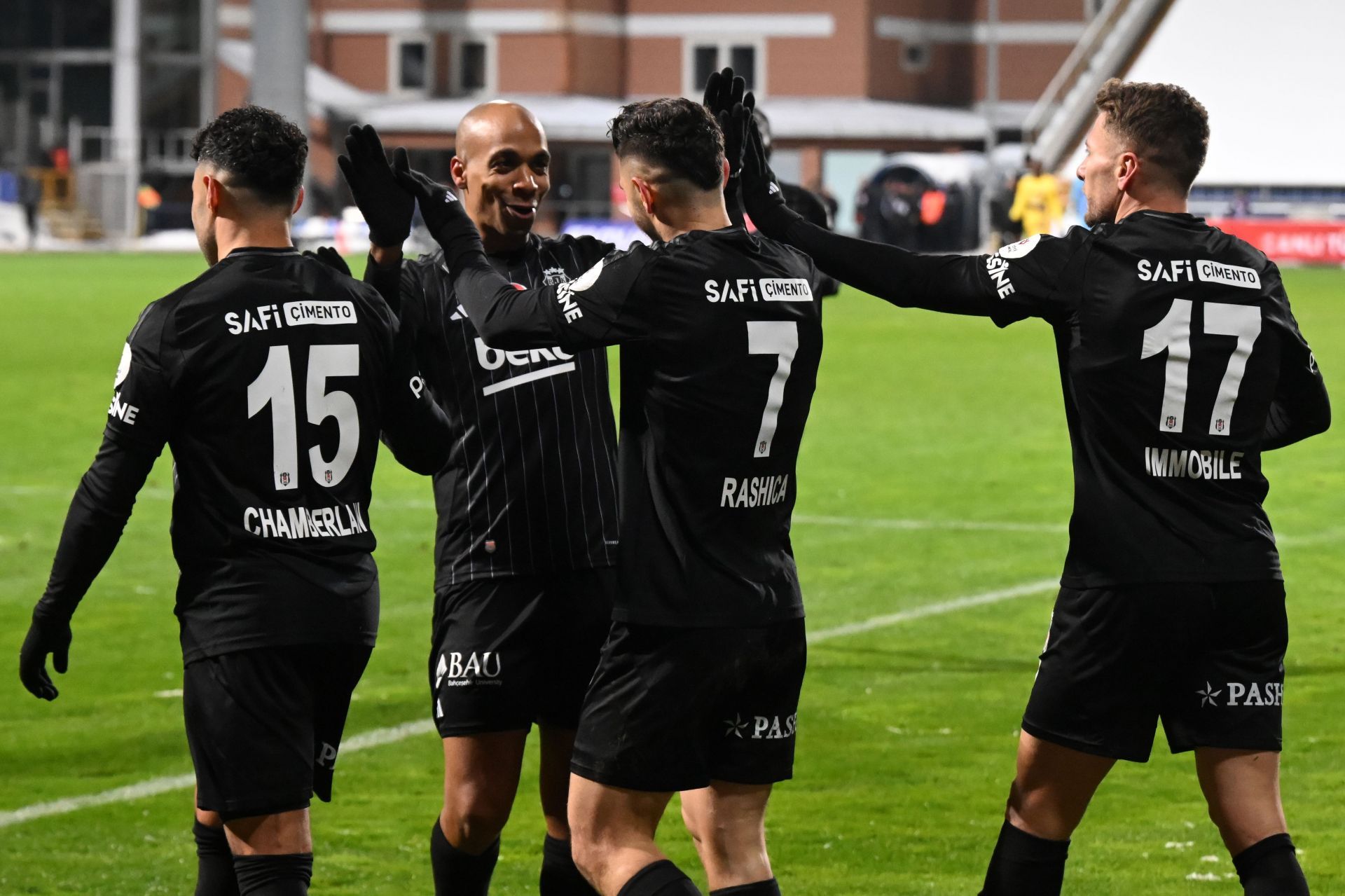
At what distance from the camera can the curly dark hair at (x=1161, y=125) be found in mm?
4336

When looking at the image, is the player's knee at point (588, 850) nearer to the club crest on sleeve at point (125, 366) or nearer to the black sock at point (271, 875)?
the black sock at point (271, 875)

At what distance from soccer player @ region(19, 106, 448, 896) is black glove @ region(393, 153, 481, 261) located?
341 mm

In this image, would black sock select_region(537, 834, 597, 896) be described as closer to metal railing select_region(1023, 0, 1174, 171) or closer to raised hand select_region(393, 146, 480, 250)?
raised hand select_region(393, 146, 480, 250)

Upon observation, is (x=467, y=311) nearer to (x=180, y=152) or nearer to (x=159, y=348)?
(x=159, y=348)

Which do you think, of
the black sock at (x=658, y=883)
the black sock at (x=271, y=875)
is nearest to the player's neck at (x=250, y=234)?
the black sock at (x=271, y=875)

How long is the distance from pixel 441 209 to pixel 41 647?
128 centimetres

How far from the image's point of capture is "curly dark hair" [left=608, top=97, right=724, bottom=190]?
162 inches

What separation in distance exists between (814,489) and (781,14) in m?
52.3

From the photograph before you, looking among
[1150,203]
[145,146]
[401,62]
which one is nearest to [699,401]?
[1150,203]

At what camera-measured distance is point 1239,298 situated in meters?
4.30

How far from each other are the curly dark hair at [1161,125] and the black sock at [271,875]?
2313 millimetres

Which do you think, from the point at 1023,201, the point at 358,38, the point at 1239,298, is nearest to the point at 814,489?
the point at 1239,298

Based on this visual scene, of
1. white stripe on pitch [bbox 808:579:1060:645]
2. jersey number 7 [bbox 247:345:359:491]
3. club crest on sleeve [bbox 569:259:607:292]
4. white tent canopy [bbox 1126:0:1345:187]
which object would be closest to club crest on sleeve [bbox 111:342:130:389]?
jersey number 7 [bbox 247:345:359:491]

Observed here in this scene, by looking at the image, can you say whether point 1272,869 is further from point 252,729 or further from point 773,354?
point 252,729
